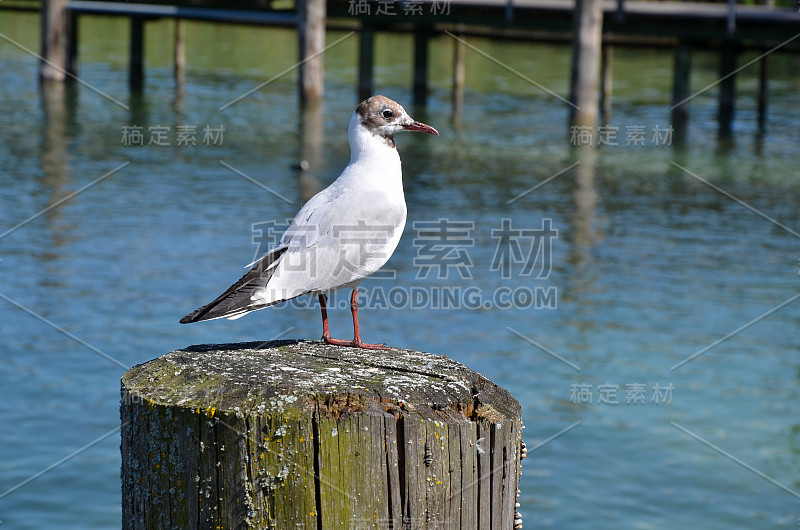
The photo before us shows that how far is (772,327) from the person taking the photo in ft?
31.7

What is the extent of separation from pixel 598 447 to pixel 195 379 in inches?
188

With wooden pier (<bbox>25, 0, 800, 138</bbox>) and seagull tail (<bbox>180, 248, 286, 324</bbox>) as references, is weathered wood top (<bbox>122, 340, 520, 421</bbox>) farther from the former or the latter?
wooden pier (<bbox>25, 0, 800, 138</bbox>)

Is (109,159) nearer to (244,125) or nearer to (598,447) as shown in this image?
(244,125)

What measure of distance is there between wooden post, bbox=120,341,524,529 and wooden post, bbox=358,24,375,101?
19.1 m

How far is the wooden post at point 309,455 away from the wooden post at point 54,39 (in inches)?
805

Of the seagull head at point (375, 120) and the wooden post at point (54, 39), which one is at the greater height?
the wooden post at point (54, 39)

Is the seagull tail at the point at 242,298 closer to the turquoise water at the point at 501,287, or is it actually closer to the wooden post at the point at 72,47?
the turquoise water at the point at 501,287

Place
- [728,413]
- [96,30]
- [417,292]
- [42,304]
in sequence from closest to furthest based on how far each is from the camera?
[728,413]
[42,304]
[417,292]
[96,30]

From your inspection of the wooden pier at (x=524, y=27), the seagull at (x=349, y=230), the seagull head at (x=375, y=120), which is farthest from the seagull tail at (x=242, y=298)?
the wooden pier at (x=524, y=27)

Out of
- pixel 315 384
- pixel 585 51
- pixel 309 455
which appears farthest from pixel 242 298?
pixel 585 51

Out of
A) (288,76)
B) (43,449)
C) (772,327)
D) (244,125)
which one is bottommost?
(43,449)

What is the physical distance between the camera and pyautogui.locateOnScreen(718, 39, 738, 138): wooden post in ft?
67.9

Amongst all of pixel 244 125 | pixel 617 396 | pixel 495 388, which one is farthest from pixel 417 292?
pixel 244 125

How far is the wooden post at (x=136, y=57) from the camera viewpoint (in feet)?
79.0
